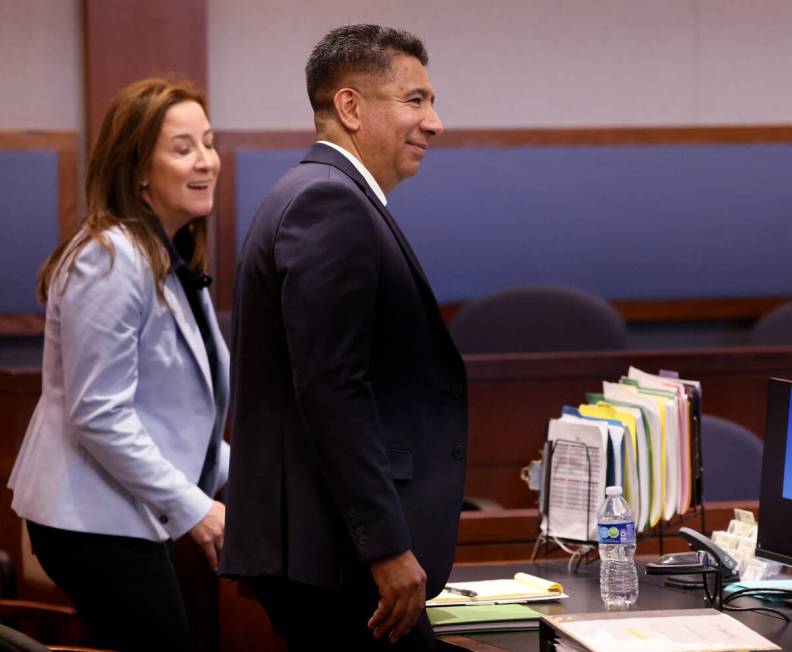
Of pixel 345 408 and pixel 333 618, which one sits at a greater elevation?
pixel 345 408

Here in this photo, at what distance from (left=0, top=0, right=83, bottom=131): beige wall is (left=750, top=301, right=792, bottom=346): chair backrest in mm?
2893

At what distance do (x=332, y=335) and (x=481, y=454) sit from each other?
1918 millimetres

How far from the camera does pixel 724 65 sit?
5941 millimetres

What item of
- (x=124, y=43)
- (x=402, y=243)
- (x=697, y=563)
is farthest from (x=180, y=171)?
Result: (x=124, y=43)

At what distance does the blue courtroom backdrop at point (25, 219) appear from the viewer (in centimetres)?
528

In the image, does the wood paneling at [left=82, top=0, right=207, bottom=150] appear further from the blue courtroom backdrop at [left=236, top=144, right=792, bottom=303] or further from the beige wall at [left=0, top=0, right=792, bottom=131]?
the blue courtroom backdrop at [left=236, top=144, right=792, bottom=303]

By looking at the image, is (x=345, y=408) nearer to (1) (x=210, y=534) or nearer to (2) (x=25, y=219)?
(1) (x=210, y=534)

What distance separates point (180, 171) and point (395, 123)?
734mm

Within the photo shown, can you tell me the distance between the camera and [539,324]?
4617 millimetres

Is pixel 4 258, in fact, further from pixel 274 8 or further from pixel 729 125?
pixel 729 125

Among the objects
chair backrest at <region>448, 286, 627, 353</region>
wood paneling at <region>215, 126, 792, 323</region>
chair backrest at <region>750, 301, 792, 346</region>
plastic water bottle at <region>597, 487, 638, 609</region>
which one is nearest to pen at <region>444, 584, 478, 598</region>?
plastic water bottle at <region>597, 487, 638, 609</region>

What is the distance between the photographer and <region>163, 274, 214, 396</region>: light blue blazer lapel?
2.45 meters

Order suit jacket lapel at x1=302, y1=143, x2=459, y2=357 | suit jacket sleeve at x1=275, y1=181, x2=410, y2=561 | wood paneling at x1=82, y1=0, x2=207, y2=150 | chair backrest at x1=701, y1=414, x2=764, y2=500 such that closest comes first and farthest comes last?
1. suit jacket sleeve at x1=275, y1=181, x2=410, y2=561
2. suit jacket lapel at x1=302, y1=143, x2=459, y2=357
3. chair backrest at x1=701, y1=414, x2=764, y2=500
4. wood paneling at x1=82, y1=0, x2=207, y2=150

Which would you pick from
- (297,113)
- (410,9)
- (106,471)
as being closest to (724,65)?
(410,9)
